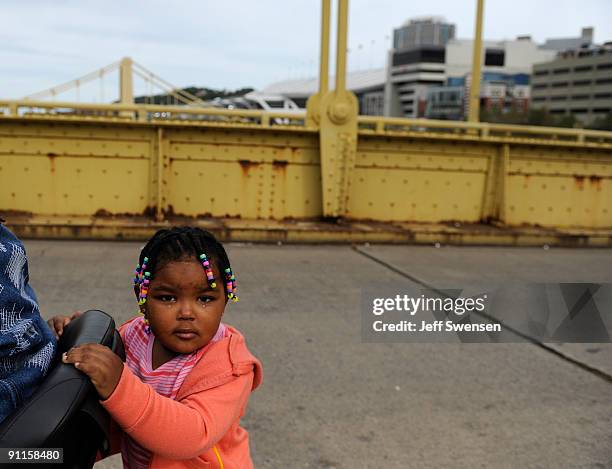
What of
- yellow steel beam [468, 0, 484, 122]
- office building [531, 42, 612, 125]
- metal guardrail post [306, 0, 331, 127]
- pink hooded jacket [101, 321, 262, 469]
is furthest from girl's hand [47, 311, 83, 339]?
office building [531, 42, 612, 125]

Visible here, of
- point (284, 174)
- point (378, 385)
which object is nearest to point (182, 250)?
point (378, 385)

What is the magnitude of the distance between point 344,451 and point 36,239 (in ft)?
19.7

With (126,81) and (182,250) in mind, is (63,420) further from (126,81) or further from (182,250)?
(126,81)

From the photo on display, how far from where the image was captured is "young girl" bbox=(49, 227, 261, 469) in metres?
1.34

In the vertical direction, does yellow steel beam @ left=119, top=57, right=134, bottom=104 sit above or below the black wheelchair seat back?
above

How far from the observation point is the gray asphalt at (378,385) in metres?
2.79

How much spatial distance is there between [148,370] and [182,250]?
0.32m

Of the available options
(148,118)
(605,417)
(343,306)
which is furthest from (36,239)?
(605,417)

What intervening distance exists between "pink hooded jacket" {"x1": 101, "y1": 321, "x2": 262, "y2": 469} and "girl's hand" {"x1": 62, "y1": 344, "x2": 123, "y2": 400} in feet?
0.05

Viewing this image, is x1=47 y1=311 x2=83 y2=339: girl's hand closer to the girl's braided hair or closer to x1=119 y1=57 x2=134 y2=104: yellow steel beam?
the girl's braided hair

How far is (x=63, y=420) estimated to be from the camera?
1189 mm

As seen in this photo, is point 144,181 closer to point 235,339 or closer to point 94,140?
point 94,140

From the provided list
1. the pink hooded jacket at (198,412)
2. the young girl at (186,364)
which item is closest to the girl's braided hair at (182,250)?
the young girl at (186,364)

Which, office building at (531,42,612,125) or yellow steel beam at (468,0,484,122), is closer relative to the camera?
yellow steel beam at (468,0,484,122)
